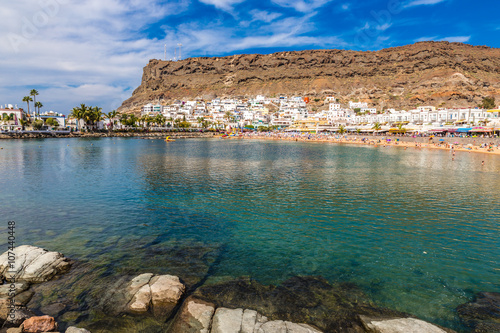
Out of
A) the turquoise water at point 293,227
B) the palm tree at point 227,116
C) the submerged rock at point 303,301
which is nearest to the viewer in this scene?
the submerged rock at point 303,301

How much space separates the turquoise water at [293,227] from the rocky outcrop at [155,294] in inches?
62.2

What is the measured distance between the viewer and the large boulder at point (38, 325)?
7367 mm

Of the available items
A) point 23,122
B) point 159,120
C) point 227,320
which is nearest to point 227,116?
point 159,120

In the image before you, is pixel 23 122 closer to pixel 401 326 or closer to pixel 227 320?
pixel 227 320

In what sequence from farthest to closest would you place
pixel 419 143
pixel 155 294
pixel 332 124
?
pixel 332 124, pixel 419 143, pixel 155 294

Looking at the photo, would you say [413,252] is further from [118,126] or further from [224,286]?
[118,126]

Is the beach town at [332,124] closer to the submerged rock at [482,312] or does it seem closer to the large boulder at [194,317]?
the submerged rock at [482,312]

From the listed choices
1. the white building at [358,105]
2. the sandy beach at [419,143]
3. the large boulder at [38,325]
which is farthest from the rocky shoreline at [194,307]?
the white building at [358,105]

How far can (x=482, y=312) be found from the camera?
8.95m

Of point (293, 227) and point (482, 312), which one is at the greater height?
point (293, 227)

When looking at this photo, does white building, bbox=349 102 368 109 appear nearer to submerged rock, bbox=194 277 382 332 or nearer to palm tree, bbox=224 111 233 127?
palm tree, bbox=224 111 233 127

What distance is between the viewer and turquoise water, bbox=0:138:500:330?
11203 mm

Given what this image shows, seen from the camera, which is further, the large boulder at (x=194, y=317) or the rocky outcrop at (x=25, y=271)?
the rocky outcrop at (x=25, y=271)

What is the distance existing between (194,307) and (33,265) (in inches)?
285
